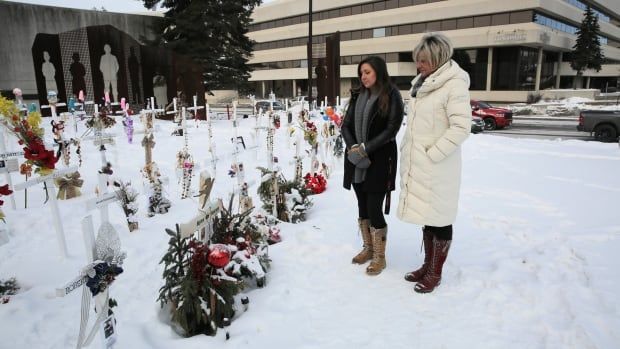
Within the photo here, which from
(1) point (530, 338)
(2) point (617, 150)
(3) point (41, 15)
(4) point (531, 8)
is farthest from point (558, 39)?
(1) point (530, 338)

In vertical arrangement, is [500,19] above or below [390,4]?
below

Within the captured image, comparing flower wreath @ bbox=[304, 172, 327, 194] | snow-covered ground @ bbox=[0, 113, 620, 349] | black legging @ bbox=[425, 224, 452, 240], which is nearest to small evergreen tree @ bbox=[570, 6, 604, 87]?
snow-covered ground @ bbox=[0, 113, 620, 349]

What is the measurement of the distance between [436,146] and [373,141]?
1.70 feet

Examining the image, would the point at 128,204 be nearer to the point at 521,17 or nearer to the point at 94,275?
the point at 94,275

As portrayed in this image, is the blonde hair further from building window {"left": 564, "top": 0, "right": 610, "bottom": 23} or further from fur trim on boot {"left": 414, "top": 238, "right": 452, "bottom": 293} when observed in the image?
building window {"left": 564, "top": 0, "right": 610, "bottom": 23}

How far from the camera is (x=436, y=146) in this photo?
9.19ft

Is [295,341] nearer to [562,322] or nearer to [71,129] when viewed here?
[562,322]

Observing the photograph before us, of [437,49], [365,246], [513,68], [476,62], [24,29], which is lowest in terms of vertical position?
[365,246]

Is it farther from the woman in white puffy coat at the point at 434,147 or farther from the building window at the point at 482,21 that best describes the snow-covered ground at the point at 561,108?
the woman in white puffy coat at the point at 434,147

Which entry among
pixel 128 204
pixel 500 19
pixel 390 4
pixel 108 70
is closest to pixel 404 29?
pixel 390 4

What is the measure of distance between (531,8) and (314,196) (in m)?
33.6

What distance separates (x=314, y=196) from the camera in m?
5.90

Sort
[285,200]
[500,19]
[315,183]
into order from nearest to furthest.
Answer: [285,200] < [315,183] < [500,19]

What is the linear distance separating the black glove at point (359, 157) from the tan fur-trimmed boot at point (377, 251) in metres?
0.58
